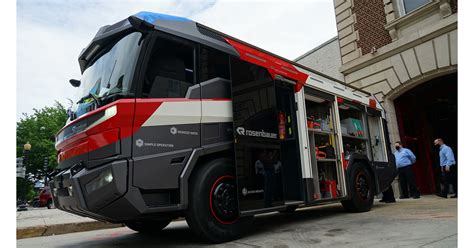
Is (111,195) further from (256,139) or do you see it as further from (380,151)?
(380,151)

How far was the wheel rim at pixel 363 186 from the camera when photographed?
6771 mm

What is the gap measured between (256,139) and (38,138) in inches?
1381

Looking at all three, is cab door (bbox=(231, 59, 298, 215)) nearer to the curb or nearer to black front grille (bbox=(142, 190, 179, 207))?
black front grille (bbox=(142, 190, 179, 207))

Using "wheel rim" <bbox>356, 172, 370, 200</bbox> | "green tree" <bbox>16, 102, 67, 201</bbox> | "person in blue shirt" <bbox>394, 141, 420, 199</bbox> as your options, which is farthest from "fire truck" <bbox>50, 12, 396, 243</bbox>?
"green tree" <bbox>16, 102, 67, 201</bbox>

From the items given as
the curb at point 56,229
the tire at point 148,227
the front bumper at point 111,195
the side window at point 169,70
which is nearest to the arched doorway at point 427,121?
the tire at point 148,227

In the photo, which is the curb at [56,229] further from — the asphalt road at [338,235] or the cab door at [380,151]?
the cab door at [380,151]

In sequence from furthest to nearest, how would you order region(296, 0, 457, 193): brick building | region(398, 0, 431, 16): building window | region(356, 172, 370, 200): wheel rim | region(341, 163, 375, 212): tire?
region(398, 0, 431, 16): building window
region(296, 0, 457, 193): brick building
region(356, 172, 370, 200): wheel rim
region(341, 163, 375, 212): tire

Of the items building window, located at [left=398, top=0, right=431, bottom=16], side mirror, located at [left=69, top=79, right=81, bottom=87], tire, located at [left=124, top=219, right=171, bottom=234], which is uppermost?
building window, located at [left=398, top=0, right=431, bottom=16]

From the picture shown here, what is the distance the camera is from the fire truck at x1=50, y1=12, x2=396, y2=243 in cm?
357

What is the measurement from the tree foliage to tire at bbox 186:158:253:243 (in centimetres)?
3103

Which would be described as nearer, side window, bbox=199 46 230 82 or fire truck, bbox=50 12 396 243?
fire truck, bbox=50 12 396 243

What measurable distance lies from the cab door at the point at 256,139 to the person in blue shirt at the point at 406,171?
6638mm

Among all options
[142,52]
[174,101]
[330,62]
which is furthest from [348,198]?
[330,62]

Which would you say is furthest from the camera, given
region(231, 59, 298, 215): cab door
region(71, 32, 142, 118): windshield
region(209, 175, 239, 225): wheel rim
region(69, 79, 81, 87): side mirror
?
region(69, 79, 81, 87): side mirror
